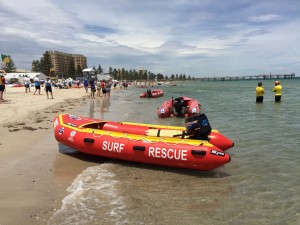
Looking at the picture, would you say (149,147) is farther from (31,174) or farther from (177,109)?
(177,109)

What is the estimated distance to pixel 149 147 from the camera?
6.03m

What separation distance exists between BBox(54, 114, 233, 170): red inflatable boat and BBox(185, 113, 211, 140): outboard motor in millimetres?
96

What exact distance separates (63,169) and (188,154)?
2637mm

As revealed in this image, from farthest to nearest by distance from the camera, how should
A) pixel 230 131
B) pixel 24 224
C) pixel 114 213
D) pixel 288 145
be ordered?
pixel 230 131 < pixel 288 145 < pixel 114 213 < pixel 24 224

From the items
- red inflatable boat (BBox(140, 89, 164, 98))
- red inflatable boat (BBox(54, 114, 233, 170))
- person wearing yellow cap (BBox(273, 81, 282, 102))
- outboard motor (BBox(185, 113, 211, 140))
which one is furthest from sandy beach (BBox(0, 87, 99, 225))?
red inflatable boat (BBox(140, 89, 164, 98))

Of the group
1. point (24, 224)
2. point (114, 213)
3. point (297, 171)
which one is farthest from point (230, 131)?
point (24, 224)

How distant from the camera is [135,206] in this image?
4293mm

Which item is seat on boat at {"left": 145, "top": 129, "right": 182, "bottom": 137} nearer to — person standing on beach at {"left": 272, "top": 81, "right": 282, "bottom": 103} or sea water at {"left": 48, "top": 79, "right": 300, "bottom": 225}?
sea water at {"left": 48, "top": 79, "right": 300, "bottom": 225}

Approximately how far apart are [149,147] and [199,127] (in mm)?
1310

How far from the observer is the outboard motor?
6492 millimetres

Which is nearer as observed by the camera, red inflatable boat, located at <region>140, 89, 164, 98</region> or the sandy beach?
the sandy beach

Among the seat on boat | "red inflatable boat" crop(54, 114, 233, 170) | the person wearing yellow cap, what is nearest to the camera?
"red inflatable boat" crop(54, 114, 233, 170)

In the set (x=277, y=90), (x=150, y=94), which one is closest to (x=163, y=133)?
(x=277, y=90)

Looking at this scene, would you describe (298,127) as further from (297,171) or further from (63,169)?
(63,169)
